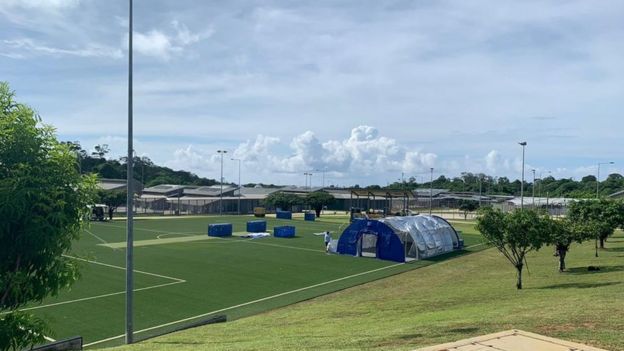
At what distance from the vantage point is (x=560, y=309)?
44.3 ft

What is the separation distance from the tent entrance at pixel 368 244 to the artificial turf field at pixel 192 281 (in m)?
1.50

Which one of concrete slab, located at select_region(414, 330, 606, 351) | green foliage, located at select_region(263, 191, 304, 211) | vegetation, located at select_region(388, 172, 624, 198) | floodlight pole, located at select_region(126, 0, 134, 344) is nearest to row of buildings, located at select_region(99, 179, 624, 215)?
green foliage, located at select_region(263, 191, 304, 211)

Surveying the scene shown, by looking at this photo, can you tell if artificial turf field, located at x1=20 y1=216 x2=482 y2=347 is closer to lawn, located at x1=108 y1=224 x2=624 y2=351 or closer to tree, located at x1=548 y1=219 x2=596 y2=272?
lawn, located at x1=108 y1=224 x2=624 y2=351

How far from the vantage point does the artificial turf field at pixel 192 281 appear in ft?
60.7

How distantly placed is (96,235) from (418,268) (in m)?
30.6

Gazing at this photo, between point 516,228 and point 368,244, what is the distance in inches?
654

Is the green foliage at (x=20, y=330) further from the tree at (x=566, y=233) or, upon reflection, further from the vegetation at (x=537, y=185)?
the vegetation at (x=537, y=185)

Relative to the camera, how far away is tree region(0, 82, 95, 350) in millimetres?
6707

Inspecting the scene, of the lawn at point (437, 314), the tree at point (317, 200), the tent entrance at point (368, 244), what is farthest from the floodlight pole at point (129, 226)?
the tree at point (317, 200)

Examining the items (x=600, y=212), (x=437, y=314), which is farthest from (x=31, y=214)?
(x=600, y=212)

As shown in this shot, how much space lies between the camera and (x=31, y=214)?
6.74 m

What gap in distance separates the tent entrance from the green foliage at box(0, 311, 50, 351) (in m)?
30.9

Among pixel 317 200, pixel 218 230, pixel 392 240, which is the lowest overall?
pixel 218 230

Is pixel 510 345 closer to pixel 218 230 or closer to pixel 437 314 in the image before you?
pixel 437 314
